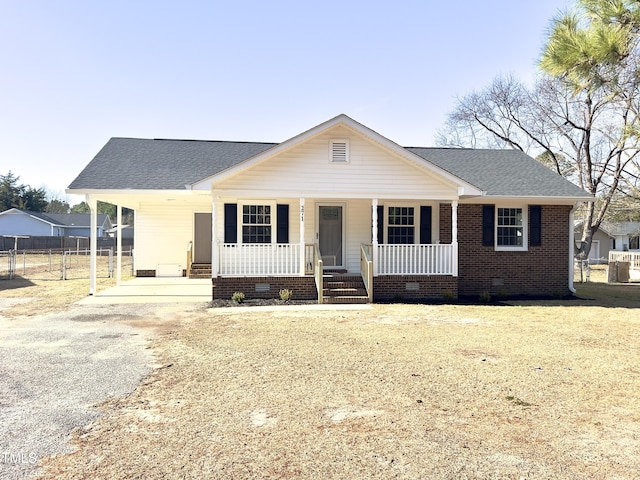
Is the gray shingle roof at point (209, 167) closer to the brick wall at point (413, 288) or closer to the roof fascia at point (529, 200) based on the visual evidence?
the roof fascia at point (529, 200)

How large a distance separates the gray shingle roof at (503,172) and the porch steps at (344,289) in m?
4.90

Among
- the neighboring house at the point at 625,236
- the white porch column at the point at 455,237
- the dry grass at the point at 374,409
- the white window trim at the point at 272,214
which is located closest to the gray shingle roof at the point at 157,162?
the white window trim at the point at 272,214

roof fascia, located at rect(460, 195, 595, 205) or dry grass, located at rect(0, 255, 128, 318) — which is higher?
roof fascia, located at rect(460, 195, 595, 205)

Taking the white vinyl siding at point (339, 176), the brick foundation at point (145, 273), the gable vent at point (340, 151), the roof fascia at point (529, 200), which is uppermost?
the gable vent at point (340, 151)

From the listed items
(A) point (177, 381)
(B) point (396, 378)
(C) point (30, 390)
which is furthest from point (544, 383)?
(C) point (30, 390)

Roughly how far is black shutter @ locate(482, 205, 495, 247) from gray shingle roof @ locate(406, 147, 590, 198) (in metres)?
0.64

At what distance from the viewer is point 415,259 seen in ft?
42.9

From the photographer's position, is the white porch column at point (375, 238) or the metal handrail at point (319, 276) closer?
the metal handrail at point (319, 276)

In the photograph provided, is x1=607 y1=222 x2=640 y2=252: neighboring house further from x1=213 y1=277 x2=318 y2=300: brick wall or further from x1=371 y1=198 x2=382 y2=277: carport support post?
x1=213 y1=277 x2=318 y2=300: brick wall

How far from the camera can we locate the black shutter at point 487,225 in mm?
14305

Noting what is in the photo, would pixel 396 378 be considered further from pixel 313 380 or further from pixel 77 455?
pixel 77 455

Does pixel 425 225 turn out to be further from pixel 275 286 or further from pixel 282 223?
pixel 275 286

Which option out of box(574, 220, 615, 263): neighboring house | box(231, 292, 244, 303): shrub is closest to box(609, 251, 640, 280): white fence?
box(231, 292, 244, 303): shrub

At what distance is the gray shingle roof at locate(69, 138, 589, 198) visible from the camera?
13852mm
